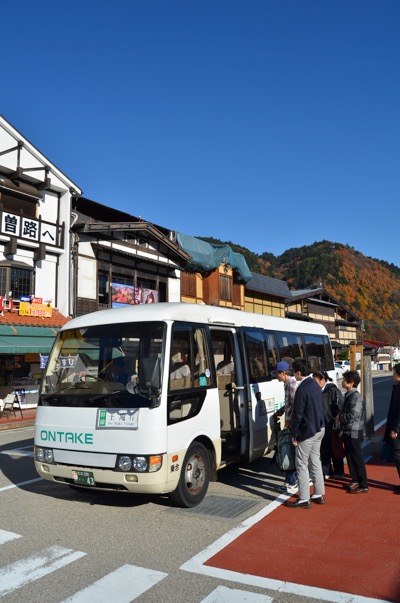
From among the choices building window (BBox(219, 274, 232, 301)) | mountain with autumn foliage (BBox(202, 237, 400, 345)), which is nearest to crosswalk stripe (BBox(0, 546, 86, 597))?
building window (BBox(219, 274, 232, 301))

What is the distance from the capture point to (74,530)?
5.43 m

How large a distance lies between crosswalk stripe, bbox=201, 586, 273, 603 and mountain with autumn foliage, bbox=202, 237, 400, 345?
3888 inches

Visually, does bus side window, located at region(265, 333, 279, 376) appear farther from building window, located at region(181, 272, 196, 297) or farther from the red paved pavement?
building window, located at region(181, 272, 196, 297)

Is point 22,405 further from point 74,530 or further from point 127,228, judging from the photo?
point 74,530

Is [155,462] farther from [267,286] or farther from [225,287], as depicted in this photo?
[267,286]

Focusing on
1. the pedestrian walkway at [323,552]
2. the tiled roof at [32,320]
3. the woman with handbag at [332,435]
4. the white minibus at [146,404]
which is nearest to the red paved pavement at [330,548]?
the pedestrian walkway at [323,552]

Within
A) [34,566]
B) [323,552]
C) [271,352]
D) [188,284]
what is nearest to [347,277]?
[188,284]

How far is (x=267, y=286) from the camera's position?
38.6m

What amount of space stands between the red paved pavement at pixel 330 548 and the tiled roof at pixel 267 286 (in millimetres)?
30234

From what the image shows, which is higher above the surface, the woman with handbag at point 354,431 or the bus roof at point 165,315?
the bus roof at point 165,315

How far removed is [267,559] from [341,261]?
453 feet

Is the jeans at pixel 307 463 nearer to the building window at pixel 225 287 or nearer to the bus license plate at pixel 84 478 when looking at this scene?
the bus license plate at pixel 84 478

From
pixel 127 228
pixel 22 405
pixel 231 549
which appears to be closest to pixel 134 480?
pixel 231 549

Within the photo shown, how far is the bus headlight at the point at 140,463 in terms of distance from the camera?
5.53 meters
